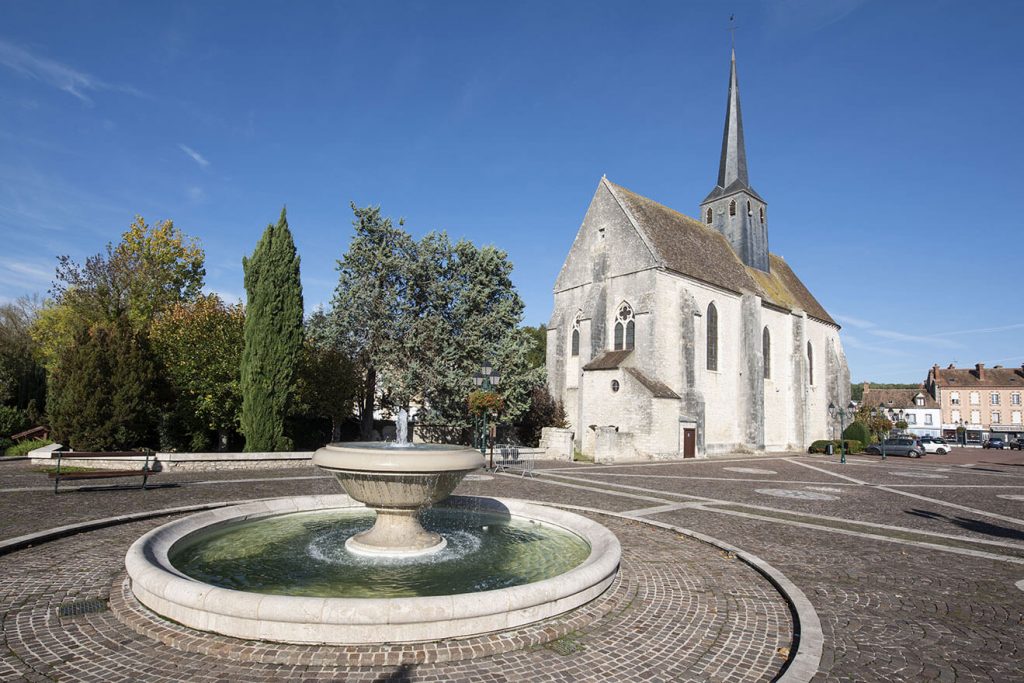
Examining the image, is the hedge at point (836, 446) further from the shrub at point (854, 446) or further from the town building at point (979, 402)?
the town building at point (979, 402)

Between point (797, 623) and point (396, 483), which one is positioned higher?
point (396, 483)

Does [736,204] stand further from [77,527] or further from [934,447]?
[77,527]

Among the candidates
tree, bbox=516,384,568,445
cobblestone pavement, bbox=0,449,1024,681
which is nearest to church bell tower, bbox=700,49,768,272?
tree, bbox=516,384,568,445

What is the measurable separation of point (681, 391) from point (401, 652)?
1032 inches

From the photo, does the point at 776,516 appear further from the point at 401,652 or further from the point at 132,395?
the point at 132,395

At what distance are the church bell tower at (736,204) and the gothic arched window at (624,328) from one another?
13.4 meters

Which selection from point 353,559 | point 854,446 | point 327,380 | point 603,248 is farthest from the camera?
point 854,446

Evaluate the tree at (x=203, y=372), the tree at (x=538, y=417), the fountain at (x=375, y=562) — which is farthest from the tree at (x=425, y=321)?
the fountain at (x=375, y=562)

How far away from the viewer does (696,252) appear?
3328 centimetres

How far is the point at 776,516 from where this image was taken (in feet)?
37.3

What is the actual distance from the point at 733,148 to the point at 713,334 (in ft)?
53.7

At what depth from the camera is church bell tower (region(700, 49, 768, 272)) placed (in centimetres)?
3847

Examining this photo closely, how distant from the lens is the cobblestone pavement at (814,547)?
178 inches

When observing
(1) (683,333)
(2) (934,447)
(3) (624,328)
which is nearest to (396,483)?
(1) (683,333)
